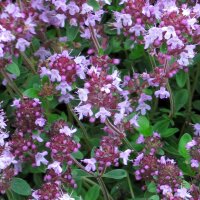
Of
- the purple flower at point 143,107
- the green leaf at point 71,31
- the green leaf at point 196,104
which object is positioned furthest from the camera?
the green leaf at point 196,104

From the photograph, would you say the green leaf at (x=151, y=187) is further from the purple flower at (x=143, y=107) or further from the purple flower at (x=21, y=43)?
the purple flower at (x=21, y=43)

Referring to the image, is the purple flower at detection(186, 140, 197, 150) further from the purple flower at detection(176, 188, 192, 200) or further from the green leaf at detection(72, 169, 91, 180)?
the green leaf at detection(72, 169, 91, 180)

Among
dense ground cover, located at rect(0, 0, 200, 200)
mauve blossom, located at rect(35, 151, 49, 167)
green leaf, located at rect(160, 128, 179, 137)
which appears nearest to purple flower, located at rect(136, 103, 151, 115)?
dense ground cover, located at rect(0, 0, 200, 200)

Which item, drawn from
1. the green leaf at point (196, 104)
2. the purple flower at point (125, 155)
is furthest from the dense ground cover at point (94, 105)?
the green leaf at point (196, 104)

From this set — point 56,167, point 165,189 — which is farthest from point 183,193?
point 56,167

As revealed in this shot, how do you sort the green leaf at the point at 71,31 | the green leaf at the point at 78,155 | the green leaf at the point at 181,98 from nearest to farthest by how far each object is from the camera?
the green leaf at the point at 78,155 → the green leaf at the point at 71,31 → the green leaf at the point at 181,98

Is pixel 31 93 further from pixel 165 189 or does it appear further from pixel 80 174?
pixel 165 189
